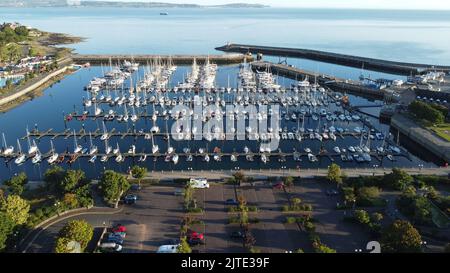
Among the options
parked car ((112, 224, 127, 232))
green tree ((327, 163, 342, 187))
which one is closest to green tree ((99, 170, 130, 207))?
parked car ((112, 224, 127, 232))

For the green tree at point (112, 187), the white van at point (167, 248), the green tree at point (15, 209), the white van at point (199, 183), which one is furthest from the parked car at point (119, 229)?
the white van at point (199, 183)

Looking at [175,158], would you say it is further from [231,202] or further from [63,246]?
[63,246]

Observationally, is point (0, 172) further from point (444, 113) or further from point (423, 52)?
point (423, 52)

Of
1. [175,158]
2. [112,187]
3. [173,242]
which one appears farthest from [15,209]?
[175,158]

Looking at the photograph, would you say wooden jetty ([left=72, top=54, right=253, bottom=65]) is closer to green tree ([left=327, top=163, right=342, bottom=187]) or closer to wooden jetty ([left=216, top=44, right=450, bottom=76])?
wooden jetty ([left=216, top=44, right=450, bottom=76])

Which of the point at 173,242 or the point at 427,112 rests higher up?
the point at 427,112

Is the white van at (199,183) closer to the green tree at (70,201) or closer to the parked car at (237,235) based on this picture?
the parked car at (237,235)
